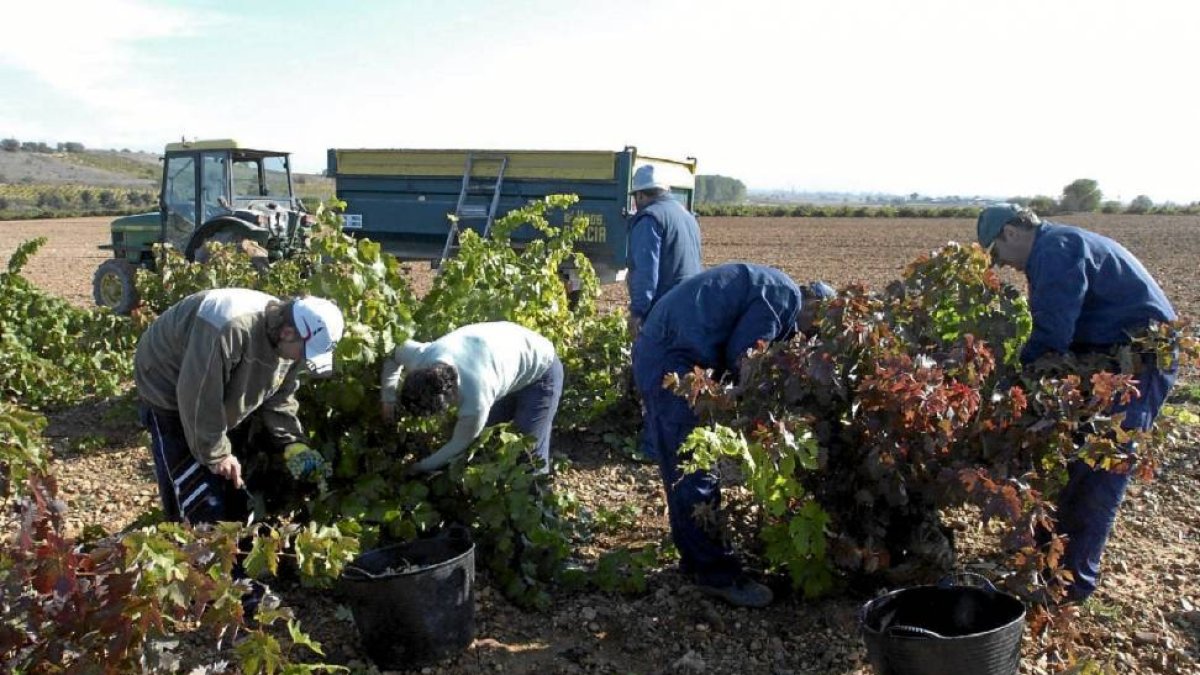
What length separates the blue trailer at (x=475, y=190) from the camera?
11.0m

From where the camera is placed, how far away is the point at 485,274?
5457 millimetres

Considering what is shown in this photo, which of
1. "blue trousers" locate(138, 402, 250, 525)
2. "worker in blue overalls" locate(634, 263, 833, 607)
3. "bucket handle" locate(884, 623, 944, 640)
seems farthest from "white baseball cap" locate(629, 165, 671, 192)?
"bucket handle" locate(884, 623, 944, 640)

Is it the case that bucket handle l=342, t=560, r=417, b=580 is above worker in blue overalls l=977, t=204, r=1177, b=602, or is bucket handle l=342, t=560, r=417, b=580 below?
below

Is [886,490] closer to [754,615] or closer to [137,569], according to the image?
[754,615]

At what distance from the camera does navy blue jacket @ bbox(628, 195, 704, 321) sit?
237 inches

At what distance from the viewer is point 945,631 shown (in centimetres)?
341

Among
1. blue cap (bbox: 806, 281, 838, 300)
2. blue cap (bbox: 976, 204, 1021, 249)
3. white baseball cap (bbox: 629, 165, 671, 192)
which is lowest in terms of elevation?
blue cap (bbox: 806, 281, 838, 300)

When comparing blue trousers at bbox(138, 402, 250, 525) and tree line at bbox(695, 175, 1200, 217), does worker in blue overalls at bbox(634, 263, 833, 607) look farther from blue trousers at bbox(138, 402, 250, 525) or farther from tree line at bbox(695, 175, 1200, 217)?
tree line at bbox(695, 175, 1200, 217)

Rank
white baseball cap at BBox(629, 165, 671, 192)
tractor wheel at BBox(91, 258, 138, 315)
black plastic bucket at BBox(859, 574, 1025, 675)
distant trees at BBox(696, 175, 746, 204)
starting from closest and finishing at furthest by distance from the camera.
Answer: black plastic bucket at BBox(859, 574, 1025, 675) → white baseball cap at BBox(629, 165, 671, 192) → tractor wheel at BBox(91, 258, 138, 315) → distant trees at BBox(696, 175, 746, 204)

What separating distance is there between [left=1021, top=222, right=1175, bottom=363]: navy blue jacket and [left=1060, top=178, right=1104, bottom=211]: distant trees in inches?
2592

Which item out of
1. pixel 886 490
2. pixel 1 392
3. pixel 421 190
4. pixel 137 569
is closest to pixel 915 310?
pixel 886 490

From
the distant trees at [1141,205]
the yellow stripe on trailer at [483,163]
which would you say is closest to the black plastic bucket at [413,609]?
the yellow stripe on trailer at [483,163]

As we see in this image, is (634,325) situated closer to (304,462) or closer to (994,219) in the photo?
(994,219)

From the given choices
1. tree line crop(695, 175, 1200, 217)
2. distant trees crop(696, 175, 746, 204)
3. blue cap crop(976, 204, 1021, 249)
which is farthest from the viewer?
distant trees crop(696, 175, 746, 204)
